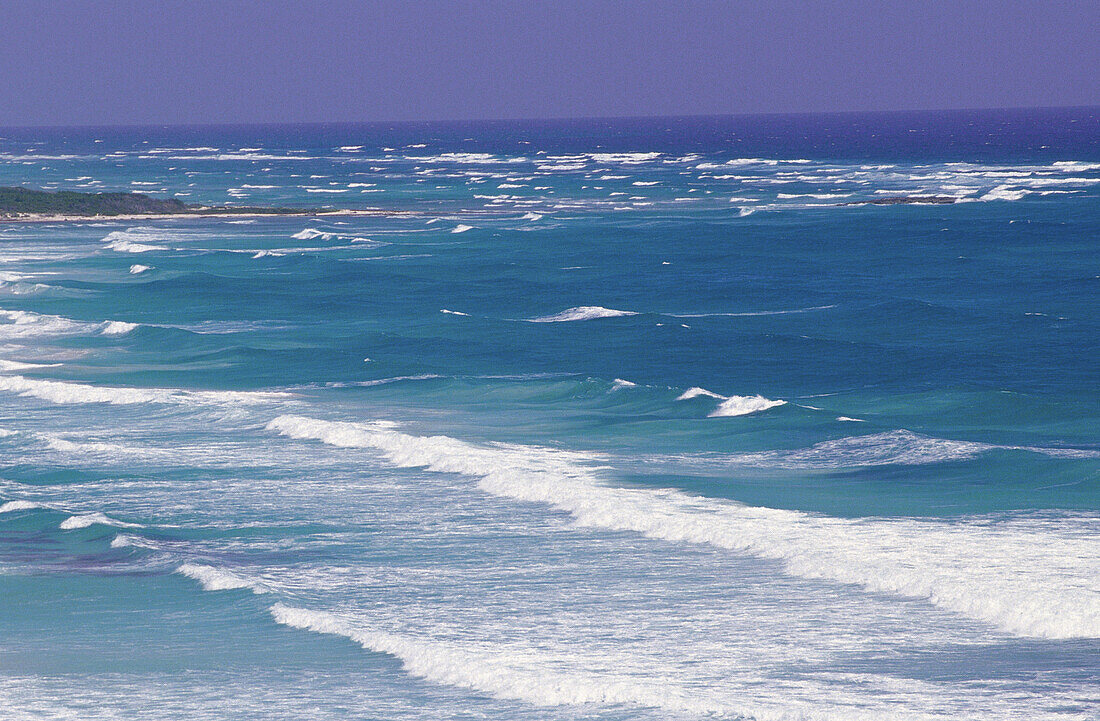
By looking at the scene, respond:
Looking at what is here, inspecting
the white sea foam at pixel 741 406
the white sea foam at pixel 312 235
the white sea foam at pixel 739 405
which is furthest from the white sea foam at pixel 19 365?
the white sea foam at pixel 312 235

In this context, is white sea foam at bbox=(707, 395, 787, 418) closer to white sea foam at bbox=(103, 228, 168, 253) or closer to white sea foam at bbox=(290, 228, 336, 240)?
white sea foam at bbox=(103, 228, 168, 253)

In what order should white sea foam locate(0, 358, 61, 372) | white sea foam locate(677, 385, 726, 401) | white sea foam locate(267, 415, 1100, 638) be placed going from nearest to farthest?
white sea foam locate(267, 415, 1100, 638)
white sea foam locate(677, 385, 726, 401)
white sea foam locate(0, 358, 61, 372)

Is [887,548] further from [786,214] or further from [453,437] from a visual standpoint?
[786,214]

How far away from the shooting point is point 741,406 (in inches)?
1061

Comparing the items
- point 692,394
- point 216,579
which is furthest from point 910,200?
point 216,579

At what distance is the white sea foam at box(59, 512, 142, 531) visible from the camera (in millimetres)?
19125

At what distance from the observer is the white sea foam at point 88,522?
1912 cm

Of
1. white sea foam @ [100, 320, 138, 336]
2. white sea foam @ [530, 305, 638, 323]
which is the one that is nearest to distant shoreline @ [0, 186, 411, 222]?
white sea foam @ [100, 320, 138, 336]

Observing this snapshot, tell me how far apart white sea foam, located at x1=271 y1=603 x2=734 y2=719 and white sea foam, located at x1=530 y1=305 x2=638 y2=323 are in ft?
85.9

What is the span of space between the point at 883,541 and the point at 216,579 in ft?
27.2

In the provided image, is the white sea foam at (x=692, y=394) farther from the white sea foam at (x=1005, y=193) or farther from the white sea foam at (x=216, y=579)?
the white sea foam at (x=1005, y=193)

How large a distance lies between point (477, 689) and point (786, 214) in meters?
64.9

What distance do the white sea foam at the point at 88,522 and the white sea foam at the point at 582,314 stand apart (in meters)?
22.3

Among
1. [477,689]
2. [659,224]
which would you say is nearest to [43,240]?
[659,224]
